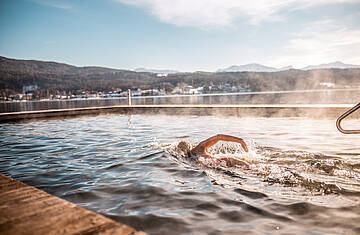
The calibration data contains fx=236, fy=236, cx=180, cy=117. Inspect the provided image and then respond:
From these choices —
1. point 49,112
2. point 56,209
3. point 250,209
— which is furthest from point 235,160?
point 49,112

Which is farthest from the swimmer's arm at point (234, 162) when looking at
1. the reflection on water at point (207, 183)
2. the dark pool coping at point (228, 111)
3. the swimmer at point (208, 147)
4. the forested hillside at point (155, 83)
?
the forested hillside at point (155, 83)

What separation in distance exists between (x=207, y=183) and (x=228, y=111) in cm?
734

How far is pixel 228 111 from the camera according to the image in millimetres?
9898

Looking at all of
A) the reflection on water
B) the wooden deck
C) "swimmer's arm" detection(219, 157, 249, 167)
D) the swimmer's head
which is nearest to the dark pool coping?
the reflection on water

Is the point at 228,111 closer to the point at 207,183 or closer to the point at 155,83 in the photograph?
the point at 207,183

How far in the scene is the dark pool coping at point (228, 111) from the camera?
25.4 feet

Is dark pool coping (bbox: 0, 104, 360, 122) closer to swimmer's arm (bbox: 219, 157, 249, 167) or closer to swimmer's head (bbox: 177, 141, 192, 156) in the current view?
swimmer's arm (bbox: 219, 157, 249, 167)

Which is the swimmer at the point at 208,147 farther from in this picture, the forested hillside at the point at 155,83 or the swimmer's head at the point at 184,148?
the forested hillside at the point at 155,83

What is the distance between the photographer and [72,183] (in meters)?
2.89

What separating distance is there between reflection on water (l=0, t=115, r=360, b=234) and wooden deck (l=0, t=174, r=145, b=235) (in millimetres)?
764

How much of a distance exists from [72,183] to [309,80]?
10717 centimetres

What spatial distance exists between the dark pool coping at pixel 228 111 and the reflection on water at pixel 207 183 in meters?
2.76

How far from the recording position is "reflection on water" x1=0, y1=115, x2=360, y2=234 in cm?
193

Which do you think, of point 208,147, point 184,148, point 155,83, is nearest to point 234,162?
point 208,147
